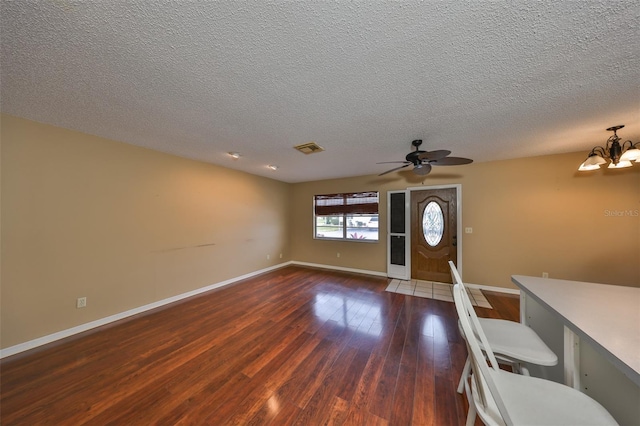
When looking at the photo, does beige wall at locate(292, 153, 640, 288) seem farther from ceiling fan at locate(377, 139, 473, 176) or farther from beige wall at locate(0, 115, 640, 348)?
ceiling fan at locate(377, 139, 473, 176)

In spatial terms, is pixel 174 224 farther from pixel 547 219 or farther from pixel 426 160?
pixel 547 219

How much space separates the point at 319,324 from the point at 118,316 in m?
2.72

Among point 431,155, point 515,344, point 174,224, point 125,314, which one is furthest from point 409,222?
point 125,314

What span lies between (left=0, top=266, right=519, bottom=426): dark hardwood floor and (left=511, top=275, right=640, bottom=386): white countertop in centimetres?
98

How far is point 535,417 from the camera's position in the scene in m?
0.84

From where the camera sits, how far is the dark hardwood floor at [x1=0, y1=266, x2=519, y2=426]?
1.43m

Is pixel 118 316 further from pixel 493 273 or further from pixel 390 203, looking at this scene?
pixel 493 273

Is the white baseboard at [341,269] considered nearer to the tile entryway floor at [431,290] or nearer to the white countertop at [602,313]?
the tile entryway floor at [431,290]

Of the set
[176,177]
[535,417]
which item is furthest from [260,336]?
[176,177]

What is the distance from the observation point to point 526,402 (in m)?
0.91

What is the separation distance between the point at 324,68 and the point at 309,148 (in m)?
1.60

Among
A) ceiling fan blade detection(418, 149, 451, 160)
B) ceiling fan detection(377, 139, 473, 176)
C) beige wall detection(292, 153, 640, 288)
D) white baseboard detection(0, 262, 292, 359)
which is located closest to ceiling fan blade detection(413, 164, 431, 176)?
ceiling fan detection(377, 139, 473, 176)

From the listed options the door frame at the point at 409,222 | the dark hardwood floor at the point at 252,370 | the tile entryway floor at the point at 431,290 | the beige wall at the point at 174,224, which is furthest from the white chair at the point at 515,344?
the beige wall at the point at 174,224

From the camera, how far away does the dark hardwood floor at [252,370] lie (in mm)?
1435
